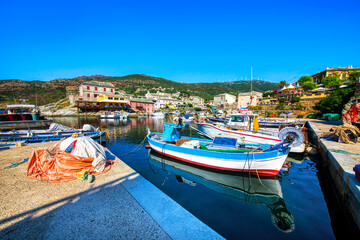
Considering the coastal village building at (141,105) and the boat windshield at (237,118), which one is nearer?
the boat windshield at (237,118)

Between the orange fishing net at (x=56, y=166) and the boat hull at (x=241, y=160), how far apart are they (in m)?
5.42

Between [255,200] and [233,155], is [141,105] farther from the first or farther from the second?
[255,200]

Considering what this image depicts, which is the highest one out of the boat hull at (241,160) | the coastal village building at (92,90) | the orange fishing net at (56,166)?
the coastal village building at (92,90)

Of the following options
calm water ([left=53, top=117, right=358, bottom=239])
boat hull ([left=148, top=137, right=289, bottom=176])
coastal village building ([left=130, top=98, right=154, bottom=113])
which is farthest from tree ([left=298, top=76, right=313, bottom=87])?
boat hull ([left=148, top=137, right=289, bottom=176])

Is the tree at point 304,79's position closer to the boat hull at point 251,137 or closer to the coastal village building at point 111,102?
the boat hull at point 251,137

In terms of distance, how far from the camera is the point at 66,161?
6492mm

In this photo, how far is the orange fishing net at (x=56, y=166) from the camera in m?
6.19

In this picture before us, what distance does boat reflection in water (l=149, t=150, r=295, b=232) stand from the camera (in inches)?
233

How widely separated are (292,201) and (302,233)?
6.97 feet

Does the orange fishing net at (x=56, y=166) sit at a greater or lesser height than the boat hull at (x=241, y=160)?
greater

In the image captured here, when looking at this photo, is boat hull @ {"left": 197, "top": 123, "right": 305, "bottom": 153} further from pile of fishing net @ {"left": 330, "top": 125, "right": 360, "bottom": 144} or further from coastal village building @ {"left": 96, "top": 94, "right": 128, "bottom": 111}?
coastal village building @ {"left": 96, "top": 94, "right": 128, "bottom": 111}

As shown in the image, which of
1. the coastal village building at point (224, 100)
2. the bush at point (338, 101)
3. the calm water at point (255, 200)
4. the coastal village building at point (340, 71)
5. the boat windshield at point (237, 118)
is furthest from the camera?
the coastal village building at point (224, 100)

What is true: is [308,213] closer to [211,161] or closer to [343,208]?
[343,208]

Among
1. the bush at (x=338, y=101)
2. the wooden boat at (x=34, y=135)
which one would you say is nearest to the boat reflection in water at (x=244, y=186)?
the wooden boat at (x=34, y=135)
